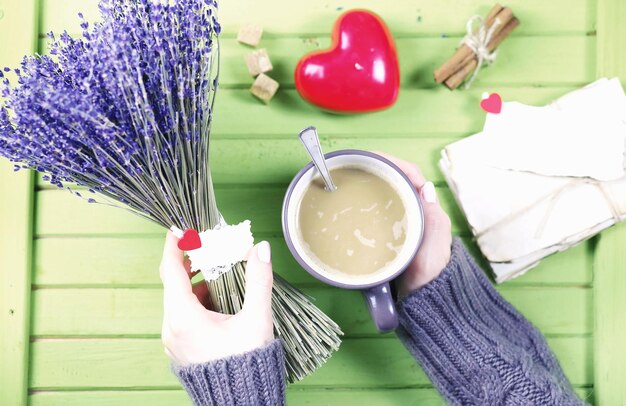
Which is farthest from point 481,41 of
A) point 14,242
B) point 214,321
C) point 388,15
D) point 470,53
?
point 14,242

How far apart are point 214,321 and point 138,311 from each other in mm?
294

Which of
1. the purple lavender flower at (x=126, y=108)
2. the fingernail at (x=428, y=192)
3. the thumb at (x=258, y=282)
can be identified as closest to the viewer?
the purple lavender flower at (x=126, y=108)

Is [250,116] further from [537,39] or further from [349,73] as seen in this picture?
[537,39]

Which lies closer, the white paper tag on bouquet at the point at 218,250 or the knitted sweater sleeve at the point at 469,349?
the white paper tag on bouquet at the point at 218,250

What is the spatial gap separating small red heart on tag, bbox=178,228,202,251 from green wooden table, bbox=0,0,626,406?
0.72ft

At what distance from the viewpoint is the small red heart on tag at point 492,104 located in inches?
35.8

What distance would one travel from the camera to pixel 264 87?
0.90m

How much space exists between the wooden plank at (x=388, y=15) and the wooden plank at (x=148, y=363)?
53 cm

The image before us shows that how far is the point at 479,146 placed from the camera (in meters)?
0.92

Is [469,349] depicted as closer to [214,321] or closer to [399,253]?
[399,253]

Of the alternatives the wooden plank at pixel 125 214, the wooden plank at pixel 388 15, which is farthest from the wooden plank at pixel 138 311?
the wooden plank at pixel 388 15

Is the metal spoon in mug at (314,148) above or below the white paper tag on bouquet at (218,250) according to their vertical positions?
above

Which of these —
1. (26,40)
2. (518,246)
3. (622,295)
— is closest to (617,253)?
(622,295)

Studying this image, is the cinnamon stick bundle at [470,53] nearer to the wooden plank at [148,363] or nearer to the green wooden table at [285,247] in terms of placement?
the green wooden table at [285,247]
